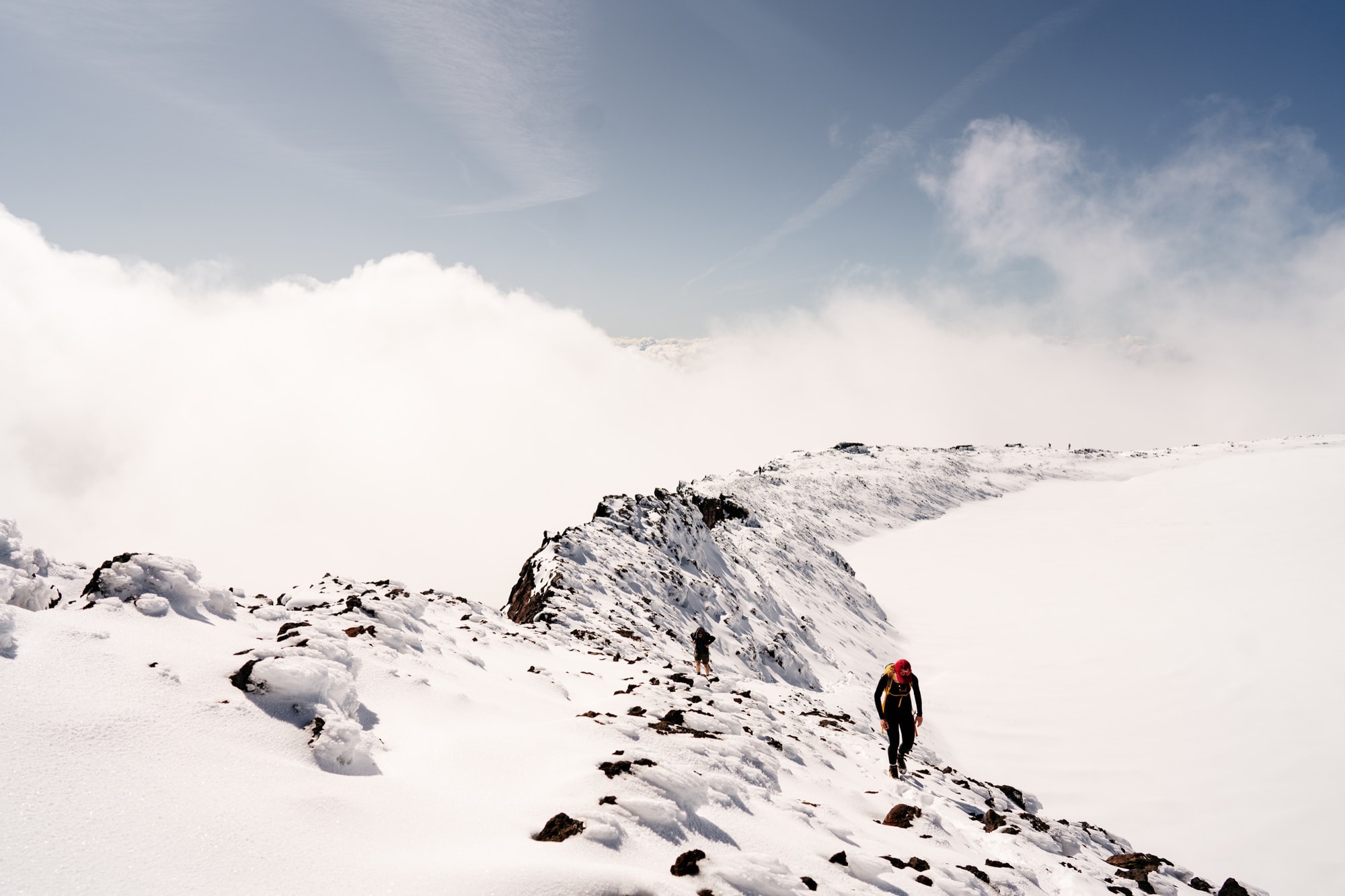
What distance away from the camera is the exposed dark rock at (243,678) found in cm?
539

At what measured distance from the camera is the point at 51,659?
4.71 metres

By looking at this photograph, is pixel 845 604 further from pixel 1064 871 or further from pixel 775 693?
pixel 1064 871

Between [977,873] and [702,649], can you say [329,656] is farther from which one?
[702,649]

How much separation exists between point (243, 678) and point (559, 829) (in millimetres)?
3513

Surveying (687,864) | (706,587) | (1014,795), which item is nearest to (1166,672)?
(1014,795)

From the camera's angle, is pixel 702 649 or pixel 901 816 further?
pixel 702 649

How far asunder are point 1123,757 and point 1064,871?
1219cm

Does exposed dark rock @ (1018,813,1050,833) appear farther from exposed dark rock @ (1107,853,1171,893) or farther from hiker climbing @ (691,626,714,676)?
hiker climbing @ (691,626,714,676)

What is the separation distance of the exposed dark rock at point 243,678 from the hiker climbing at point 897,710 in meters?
8.88

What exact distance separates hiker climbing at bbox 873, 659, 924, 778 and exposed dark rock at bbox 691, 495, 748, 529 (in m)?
26.8

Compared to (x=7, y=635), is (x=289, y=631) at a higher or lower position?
higher

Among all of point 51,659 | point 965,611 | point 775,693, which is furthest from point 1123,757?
point 51,659

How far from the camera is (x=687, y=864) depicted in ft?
14.6

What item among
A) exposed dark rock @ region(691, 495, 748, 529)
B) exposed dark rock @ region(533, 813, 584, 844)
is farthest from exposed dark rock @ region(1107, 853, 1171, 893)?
exposed dark rock @ region(691, 495, 748, 529)
